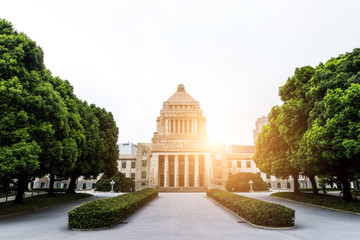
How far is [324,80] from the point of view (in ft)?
60.3

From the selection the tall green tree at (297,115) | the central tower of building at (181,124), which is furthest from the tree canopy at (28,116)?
the central tower of building at (181,124)

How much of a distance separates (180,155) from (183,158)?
2.48m

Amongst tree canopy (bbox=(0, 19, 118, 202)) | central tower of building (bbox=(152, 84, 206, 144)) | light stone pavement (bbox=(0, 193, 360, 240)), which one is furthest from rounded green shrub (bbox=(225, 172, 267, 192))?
tree canopy (bbox=(0, 19, 118, 202))

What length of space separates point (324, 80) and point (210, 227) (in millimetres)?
13621

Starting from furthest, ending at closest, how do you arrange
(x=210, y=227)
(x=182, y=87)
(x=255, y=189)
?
(x=182, y=87) → (x=255, y=189) → (x=210, y=227)

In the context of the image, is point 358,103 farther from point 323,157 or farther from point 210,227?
point 210,227

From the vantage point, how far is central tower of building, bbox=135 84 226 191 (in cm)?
5762

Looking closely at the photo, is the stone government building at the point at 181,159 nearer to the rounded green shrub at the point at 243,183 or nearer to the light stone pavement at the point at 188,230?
the rounded green shrub at the point at 243,183

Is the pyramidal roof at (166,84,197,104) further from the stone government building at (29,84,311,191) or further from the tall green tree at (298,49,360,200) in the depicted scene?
the tall green tree at (298,49,360,200)

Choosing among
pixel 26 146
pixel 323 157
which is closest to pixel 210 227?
pixel 323 157

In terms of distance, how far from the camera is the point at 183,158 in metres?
62.0

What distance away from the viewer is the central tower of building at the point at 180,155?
57.6m

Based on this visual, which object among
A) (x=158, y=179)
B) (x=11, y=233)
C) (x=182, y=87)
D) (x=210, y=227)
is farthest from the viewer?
(x=182, y=87)

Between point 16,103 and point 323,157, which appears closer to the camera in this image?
point 16,103
